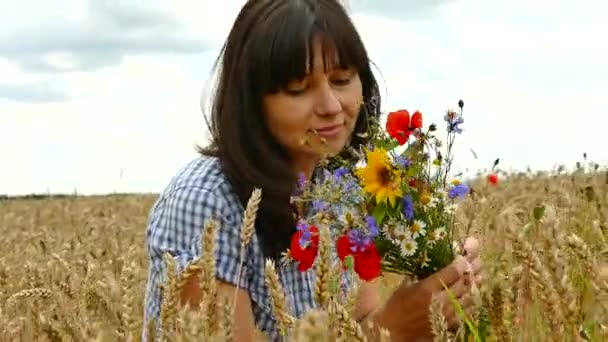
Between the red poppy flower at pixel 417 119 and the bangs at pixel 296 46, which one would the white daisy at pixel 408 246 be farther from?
the bangs at pixel 296 46

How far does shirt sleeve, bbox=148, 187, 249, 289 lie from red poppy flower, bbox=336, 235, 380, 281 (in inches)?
22.0

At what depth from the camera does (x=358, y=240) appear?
80.1 inches

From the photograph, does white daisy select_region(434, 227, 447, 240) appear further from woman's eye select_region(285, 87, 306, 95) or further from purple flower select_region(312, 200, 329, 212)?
woman's eye select_region(285, 87, 306, 95)

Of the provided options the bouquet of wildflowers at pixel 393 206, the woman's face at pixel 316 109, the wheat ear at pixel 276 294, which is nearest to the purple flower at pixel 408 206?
the bouquet of wildflowers at pixel 393 206

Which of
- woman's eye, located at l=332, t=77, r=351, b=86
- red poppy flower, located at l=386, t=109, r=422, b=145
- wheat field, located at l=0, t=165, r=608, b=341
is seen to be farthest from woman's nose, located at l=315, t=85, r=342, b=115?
wheat field, located at l=0, t=165, r=608, b=341

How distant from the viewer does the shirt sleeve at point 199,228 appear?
102 inches

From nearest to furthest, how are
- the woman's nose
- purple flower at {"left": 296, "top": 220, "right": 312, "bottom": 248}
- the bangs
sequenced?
purple flower at {"left": 296, "top": 220, "right": 312, "bottom": 248}, the woman's nose, the bangs

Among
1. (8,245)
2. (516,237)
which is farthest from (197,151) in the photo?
(8,245)

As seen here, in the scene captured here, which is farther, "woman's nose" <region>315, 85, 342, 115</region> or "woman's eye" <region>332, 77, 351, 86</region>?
"woman's eye" <region>332, 77, 351, 86</region>

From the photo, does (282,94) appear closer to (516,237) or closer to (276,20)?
(276,20)

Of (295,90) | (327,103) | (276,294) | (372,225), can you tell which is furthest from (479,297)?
(295,90)

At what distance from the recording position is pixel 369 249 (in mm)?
2059

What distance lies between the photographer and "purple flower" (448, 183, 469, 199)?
2139mm

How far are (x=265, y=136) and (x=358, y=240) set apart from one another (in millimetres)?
733
